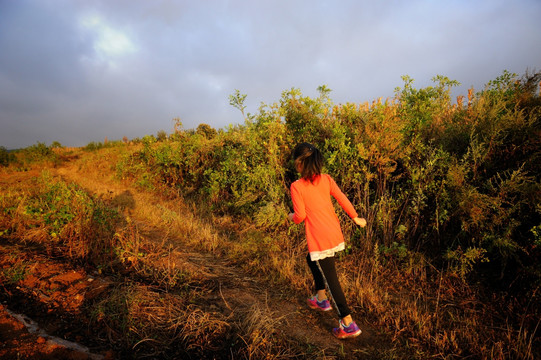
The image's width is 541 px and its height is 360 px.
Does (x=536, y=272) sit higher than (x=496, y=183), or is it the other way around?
(x=496, y=183)

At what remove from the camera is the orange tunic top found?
266cm

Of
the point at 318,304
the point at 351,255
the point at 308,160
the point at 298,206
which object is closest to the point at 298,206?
the point at 298,206

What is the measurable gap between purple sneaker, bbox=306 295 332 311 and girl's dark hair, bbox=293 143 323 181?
158cm

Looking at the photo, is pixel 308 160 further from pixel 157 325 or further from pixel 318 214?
pixel 157 325

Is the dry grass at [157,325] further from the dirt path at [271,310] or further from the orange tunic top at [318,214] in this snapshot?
the orange tunic top at [318,214]

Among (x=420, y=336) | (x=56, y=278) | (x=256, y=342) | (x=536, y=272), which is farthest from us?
(x=56, y=278)

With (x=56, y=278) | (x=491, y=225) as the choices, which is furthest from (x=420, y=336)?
(x=56, y=278)

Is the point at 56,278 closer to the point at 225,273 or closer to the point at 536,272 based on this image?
the point at 225,273

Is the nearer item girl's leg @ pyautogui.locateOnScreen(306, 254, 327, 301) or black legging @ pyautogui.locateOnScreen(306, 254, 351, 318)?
black legging @ pyautogui.locateOnScreen(306, 254, 351, 318)

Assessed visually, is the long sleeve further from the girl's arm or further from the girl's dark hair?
the girl's dark hair

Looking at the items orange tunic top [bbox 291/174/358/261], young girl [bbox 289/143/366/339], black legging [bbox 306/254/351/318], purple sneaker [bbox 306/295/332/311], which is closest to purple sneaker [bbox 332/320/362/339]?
young girl [bbox 289/143/366/339]

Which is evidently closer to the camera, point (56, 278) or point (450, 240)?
point (56, 278)

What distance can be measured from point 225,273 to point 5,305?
245 cm

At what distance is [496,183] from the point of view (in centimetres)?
360
